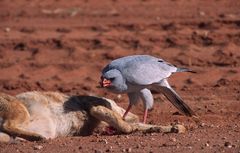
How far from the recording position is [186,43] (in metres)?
14.9

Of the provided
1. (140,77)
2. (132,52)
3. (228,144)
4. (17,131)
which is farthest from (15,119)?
(132,52)

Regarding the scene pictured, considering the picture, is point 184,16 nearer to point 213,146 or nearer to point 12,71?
point 12,71

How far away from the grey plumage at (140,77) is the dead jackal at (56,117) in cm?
31

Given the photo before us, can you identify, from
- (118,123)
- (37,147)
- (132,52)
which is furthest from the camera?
(132,52)

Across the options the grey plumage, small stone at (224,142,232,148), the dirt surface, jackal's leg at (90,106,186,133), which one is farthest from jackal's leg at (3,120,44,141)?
small stone at (224,142,232,148)

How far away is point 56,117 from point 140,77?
1.00m

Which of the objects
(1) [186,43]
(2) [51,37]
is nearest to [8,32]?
(2) [51,37]

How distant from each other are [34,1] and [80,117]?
13067 mm

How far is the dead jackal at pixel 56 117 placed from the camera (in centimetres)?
809

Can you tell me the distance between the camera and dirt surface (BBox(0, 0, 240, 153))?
7898 mm

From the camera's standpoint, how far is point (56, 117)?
27.4 ft

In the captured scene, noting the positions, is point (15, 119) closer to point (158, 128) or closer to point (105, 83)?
point (105, 83)

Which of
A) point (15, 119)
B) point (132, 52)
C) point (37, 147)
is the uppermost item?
point (15, 119)

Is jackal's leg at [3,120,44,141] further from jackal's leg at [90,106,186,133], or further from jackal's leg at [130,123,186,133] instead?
jackal's leg at [130,123,186,133]
